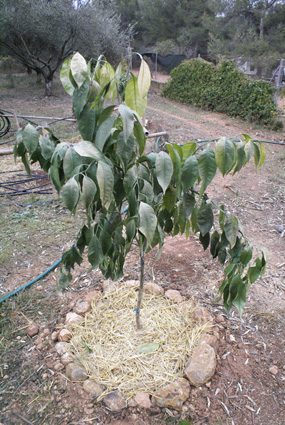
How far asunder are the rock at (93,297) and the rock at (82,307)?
0.09ft

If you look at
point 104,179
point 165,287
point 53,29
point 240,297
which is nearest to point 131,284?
point 165,287

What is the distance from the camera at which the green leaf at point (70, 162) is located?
907mm

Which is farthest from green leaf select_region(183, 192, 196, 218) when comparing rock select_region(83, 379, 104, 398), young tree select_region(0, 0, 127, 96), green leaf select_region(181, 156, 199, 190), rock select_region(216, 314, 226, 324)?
young tree select_region(0, 0, 127, 96)

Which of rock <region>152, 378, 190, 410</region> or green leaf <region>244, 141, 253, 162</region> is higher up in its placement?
green leaf <region>244, 141, 253, 162</region>

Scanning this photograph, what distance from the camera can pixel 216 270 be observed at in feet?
8.46

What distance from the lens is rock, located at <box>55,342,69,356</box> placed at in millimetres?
1827

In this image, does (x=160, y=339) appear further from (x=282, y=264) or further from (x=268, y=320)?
(x=282, y=264)

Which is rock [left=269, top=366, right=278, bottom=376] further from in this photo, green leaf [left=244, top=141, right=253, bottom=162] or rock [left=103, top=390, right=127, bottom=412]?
green leaf [left=244, top=141, right=253, bottom=162]

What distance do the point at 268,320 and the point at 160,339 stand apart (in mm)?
784

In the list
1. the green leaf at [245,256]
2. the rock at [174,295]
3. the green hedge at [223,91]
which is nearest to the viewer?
the green leaf at [245,256]

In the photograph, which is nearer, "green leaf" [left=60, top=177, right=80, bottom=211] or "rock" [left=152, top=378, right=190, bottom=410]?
"green leaf" [left=60, top=177, right=80, bottom=211]

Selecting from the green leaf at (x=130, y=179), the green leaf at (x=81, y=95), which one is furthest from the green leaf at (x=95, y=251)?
the green leaf at (x=81, y=95)

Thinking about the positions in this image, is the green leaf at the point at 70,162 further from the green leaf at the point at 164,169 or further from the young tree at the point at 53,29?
the young tree at the point at 53,29

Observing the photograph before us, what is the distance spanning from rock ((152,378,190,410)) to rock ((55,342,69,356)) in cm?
59
